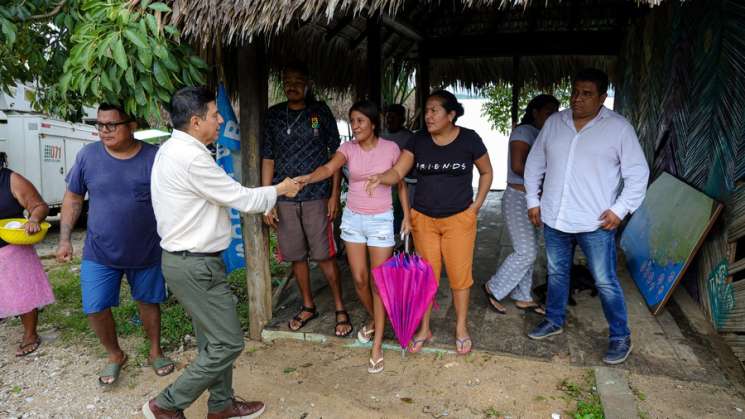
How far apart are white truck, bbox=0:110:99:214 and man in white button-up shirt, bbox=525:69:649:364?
7.77m

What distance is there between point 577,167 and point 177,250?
2.32 meters

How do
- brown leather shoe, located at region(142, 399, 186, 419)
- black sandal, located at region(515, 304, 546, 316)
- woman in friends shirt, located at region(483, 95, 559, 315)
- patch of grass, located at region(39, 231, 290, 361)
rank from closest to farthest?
1. brown leather shoe, located at region(142, 399, 186, 419)
2. woman in friends shirt, located at region(483, 95, 559, 315)
3. black sandal, located at region(515, 304, 546, 316)
4. patch of grass, located at region(39, 231, 290, 361)

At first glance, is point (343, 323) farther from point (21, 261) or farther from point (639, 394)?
point (21, 261)

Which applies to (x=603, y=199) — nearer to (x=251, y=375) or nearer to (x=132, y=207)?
(x=251, y=375)

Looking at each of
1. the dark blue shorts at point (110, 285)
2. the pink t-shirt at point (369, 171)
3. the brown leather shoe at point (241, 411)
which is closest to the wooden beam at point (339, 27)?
the pink t-shirt at point (369, 171)

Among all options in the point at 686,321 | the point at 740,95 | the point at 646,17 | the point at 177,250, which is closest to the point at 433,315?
the point at 686,321

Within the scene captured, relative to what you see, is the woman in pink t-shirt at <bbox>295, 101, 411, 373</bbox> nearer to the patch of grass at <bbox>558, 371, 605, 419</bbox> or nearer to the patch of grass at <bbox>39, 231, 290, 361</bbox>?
the patch of grass at <bbox>558, 371, 605, 419</bbox>

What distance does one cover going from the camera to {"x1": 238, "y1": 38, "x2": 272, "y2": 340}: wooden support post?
3570 mm

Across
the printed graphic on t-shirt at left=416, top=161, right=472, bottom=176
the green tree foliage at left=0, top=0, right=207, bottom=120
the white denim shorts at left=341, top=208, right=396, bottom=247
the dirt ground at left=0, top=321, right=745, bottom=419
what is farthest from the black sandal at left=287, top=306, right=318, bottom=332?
the green tree foliage at left=0, top=0, right=207, bottom=120

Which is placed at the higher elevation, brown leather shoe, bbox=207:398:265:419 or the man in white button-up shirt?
the man in white button-up shirt

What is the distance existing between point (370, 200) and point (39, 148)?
275 inches

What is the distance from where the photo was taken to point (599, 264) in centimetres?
303

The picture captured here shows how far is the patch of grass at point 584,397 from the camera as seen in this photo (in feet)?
8.68

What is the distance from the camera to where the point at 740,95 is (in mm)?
3348
